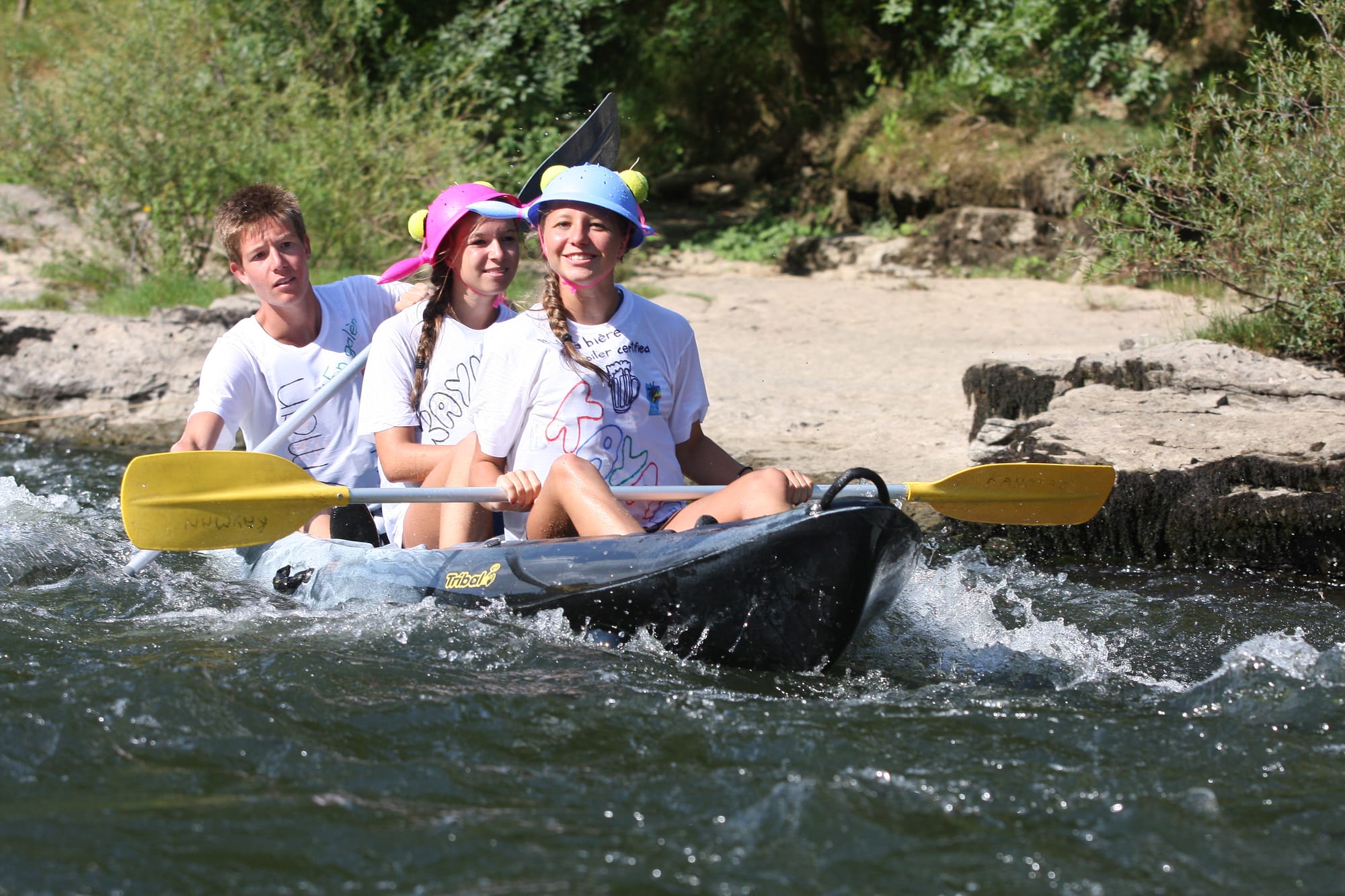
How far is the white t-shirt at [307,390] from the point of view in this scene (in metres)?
4.14

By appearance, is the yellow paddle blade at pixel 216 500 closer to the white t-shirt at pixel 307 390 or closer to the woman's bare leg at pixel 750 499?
the white t-shirt at pixel 307 390

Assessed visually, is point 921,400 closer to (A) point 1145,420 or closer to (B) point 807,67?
(A) point 1145,420

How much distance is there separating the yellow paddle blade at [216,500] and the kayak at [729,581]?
515mm

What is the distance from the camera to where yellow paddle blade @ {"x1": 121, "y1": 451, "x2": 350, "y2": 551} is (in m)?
3.51

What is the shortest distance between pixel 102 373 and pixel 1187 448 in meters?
5.39

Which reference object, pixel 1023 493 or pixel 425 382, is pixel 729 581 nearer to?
pixel 1023 493

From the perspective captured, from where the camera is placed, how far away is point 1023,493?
368 centimetres

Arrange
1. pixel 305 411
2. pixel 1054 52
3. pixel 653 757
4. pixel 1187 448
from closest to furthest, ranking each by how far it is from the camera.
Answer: pixel 653 757, pixel 305 411, pixel 1187 448, pixel 1054 52

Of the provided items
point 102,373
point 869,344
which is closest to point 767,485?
point 102,373

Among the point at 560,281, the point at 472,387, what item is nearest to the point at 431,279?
the point at 472,387

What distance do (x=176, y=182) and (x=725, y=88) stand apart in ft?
22.6

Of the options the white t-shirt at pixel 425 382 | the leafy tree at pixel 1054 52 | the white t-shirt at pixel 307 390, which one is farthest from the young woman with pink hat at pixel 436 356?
the leafy tree at pixel 1054 52

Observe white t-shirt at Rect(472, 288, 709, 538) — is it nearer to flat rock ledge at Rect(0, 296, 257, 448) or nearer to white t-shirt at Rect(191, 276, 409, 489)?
white t-shirt at Rect(191, 276, 409, 489)

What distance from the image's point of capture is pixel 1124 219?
7.00 metres
